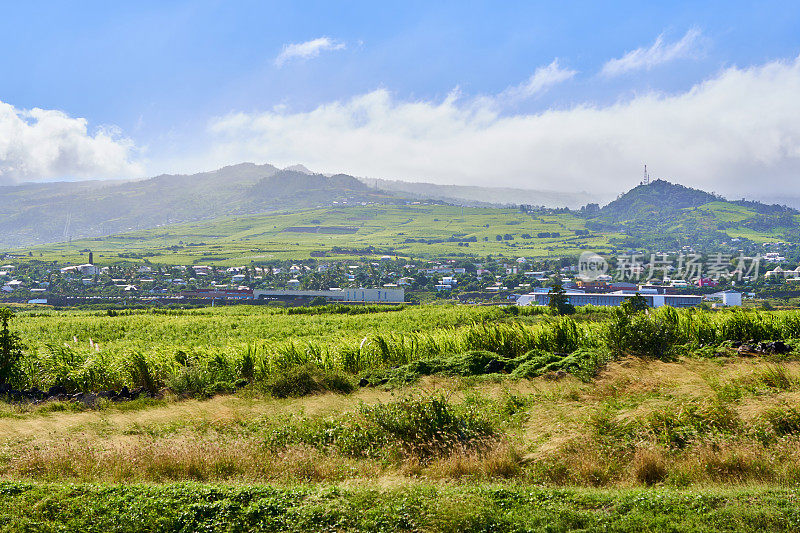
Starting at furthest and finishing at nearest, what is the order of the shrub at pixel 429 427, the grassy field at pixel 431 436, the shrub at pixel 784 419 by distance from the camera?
1. the shrub at pixel 429 427
2. the shrub at pixel 784 419
3. the grassy field at pixel 431 436

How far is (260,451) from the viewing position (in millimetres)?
8500

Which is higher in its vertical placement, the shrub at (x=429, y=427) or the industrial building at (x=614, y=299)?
the shrub at (x=429, y=427)

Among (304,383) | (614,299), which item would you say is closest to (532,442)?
(304,383)

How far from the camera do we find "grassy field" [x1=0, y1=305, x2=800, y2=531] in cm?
626

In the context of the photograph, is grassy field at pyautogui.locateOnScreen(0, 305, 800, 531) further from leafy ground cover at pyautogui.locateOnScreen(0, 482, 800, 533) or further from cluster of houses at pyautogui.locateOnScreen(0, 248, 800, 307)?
cluster of houses at pyautogui.locateOnScreen(0, 248, 800, 307)

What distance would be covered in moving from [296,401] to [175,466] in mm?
3702

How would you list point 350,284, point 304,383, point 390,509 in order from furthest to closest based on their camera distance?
point 350,284 → point 304,383 → point 390,509

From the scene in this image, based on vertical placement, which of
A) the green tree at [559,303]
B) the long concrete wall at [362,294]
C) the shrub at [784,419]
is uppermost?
the shrub at [784,419]

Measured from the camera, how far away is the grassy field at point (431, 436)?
6.26 m

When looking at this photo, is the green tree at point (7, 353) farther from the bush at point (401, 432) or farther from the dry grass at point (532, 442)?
the bush at point (401, 432)

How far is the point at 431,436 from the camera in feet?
28.2

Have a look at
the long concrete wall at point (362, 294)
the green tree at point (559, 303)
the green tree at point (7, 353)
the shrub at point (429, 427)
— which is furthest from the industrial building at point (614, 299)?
the shrub at point (429, 427)

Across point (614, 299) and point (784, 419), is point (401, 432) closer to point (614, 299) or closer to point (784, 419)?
point (784, 419)

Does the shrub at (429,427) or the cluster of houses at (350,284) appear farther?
the cluster of houses at (350,284)
